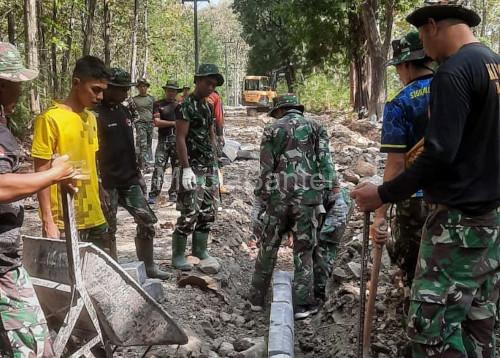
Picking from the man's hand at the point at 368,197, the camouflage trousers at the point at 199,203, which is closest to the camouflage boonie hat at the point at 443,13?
the man's hand at the point at 368,197

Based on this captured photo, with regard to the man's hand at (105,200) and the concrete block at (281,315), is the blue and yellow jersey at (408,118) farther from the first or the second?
the man's hand at (105,200)

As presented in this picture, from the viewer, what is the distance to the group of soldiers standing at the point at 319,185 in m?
2.66

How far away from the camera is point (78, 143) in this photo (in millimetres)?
4016

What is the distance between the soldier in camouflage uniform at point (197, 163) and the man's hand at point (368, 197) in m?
3.17

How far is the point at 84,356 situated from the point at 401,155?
2.31m

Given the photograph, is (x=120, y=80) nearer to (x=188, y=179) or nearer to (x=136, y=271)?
(x=188, y=179)

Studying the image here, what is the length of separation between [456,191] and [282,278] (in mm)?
3066

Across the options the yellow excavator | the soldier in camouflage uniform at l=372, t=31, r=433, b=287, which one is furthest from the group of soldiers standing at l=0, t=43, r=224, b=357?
the yellow excavator

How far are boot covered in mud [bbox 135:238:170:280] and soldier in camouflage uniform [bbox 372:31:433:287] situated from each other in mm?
2617

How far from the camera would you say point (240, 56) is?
346 feet

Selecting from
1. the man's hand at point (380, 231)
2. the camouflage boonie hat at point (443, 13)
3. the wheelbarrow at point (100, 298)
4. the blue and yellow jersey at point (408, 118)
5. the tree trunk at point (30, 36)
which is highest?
the tree trunk at point (30, 36)

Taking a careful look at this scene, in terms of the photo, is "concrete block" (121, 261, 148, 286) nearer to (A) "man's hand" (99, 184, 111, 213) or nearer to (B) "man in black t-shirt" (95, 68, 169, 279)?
(B) "man in black t-shirt" (95, 68, 169, 279)

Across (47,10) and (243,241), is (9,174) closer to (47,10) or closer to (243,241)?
(243,241)

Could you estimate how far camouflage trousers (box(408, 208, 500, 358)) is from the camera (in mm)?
2736
